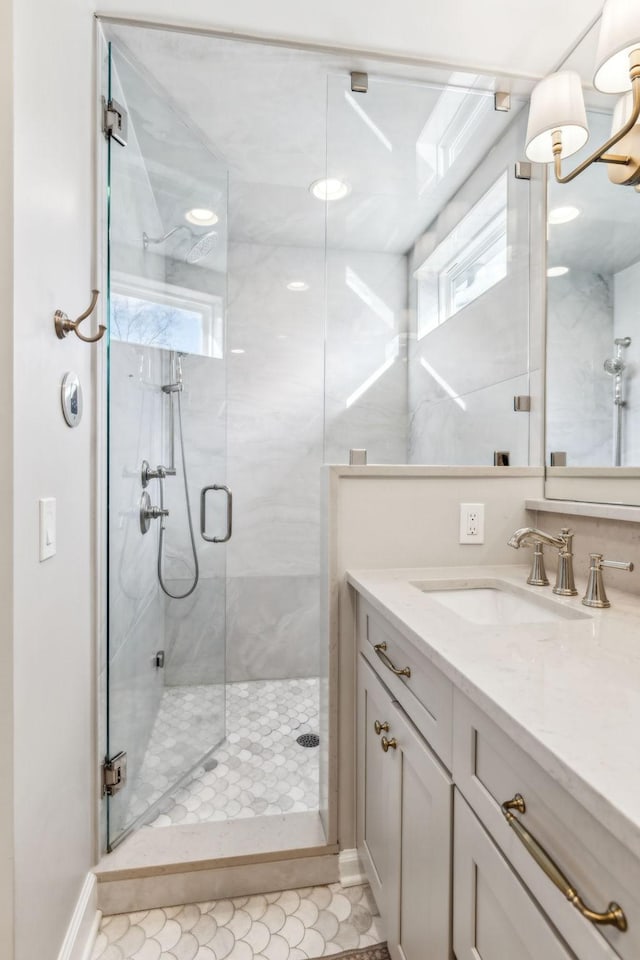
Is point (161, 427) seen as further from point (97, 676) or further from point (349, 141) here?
point (349, 141)

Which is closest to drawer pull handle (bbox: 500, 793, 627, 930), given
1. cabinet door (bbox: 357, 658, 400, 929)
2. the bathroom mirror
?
cabinet door (bbox: 357, 658, 400, 929)

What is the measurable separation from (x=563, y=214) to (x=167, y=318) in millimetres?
1426

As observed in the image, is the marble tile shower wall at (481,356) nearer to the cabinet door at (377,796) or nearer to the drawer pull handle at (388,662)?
the drawer pull handle at (388,662)

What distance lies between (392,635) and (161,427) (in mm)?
1297

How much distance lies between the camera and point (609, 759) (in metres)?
0.52

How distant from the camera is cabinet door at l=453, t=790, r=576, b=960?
58 centimetres

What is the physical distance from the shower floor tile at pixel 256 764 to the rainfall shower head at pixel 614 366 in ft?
5.43

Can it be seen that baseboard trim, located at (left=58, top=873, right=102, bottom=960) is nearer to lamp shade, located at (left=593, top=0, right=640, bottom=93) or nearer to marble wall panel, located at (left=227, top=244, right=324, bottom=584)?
marble wall panel, located at (left=227, top=244, right=324, bottom=584)

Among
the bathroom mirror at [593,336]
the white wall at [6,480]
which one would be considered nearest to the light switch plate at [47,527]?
the white wall at [6,480]

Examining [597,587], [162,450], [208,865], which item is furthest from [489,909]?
[162,450]

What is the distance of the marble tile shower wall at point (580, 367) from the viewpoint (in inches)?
54.3

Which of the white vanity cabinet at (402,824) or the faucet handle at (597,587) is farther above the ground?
the faucet handle at (597,587)

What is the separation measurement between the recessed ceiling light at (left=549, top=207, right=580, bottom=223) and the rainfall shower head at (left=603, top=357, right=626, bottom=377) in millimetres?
488


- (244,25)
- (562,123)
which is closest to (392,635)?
(562,123)
